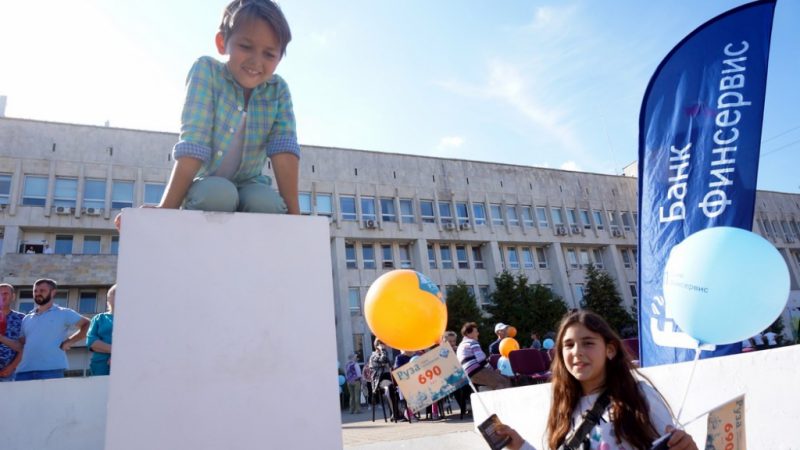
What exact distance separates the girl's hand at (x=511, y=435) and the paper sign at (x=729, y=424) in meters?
0.74

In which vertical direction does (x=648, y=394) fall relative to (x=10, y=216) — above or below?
below

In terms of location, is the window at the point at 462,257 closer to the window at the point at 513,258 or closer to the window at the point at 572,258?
the window at the point at 513,258

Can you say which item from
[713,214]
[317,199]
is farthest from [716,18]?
[317,199]

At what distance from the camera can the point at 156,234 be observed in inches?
62.7

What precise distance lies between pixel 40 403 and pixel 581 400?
4078 mm

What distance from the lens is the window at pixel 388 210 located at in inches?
1180

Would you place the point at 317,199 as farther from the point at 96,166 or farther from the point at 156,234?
the point at 156,234

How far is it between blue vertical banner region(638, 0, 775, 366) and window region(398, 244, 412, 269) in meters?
25.1

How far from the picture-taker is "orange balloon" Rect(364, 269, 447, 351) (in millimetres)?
3316

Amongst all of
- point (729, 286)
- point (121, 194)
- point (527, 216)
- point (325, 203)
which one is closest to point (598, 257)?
point (527, 216)

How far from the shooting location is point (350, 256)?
2845 cm

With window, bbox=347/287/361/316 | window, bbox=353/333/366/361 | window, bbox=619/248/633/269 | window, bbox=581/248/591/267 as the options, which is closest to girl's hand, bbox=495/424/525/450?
window, bbox=353/333/366/361

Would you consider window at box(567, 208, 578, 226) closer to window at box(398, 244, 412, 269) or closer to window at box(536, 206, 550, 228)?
window at box(536, 206, 550, 228)

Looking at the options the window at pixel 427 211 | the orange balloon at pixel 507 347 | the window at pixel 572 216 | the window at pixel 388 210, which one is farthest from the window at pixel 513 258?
the orange balloon at pixel 507 347
